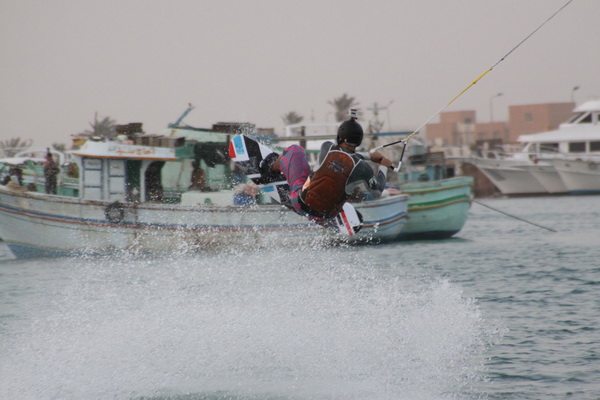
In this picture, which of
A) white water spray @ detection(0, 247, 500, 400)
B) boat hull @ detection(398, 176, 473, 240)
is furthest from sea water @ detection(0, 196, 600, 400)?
boat hull @ detection(398, 176, 473, 240)

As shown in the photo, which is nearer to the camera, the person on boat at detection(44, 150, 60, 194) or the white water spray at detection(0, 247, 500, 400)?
the white water spray at detection(0, 247, 500, 400)

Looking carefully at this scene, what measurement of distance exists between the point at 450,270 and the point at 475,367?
11.2 meters

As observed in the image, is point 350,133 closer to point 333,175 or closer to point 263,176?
point 333,175

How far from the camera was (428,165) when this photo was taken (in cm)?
3709

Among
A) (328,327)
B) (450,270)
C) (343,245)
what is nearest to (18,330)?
(328,327)

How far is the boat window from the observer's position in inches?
2624

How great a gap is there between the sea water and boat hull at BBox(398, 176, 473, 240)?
4588 mm

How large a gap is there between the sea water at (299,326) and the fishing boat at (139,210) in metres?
0.60

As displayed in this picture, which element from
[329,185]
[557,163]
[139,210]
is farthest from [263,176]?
[557,163]

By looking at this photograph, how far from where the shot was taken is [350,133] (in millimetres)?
9680

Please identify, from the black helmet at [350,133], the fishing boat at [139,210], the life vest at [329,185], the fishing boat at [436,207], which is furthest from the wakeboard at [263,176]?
the fishing boat at [436,207]

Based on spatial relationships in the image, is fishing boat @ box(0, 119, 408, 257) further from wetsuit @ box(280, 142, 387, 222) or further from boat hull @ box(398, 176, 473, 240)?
wetsuit @ box(280, 142, 387, 222)

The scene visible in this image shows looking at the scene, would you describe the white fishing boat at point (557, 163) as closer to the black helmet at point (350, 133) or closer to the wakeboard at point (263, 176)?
the wakeboard at point (263, 176)

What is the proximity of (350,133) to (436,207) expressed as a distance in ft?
71.1
